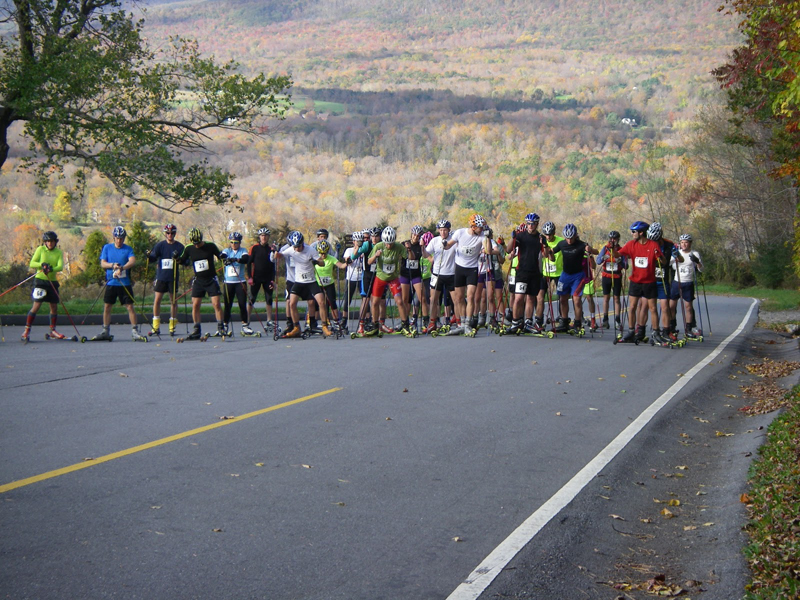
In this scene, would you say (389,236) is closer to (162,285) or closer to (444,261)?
(444,261)

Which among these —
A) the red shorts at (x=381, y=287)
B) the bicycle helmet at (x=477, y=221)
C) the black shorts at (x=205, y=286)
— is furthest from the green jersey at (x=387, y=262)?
the black shorts at (x=205, y=286)

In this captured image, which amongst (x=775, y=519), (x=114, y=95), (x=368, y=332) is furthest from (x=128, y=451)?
(x=114, y=95)

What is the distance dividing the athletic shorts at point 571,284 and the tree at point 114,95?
39.5 ft

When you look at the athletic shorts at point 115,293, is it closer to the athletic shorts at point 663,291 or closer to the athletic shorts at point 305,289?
the athletic shorts at point 305,289

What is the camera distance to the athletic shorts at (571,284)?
688 inches

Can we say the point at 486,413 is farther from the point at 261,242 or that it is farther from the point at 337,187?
the point at 337,187

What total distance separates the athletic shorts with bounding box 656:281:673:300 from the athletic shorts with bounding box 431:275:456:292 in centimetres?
407

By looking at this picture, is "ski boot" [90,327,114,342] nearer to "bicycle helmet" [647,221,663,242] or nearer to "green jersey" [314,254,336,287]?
"green jersey" [314,254,336,287]

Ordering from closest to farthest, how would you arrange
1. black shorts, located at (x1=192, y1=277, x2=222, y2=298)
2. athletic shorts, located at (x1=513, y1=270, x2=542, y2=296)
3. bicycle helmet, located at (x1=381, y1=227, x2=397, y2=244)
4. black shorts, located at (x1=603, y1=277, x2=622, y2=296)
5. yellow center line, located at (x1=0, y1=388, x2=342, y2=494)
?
yellow center line, located at (x1=0, y1=388, x2=342, y2=494) < black shorts, located at (x1=192, y1=277, x2=222, y2=298) < bicycle helmet, located at (x1=381, y1=227, x2=397, y2=244) < athletic shorts, located at (x1=513, y1=270, x2=542, y2=296) < black shorts, located at (x1=603, y1=277, x2=622, y2=296)

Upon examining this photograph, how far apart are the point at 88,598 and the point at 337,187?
488ft

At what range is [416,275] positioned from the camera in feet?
61.9

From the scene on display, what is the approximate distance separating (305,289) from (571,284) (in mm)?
5409

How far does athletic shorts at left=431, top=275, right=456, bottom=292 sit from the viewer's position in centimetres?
1775

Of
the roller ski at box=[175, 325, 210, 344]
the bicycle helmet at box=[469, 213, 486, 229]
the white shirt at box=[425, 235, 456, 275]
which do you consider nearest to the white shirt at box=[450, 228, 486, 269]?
the bicycle helmet at box=[469, 213, 486, 229]
